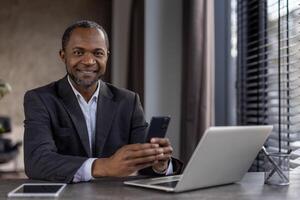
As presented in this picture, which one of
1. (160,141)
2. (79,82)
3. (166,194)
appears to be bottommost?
(166,194)

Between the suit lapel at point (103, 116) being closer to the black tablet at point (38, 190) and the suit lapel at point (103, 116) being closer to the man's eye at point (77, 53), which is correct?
the man's eye at point (77, 53)

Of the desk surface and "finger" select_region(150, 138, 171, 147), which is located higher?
"finger" select_region(150, 138, 171, 147)

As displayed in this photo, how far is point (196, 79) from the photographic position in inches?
109

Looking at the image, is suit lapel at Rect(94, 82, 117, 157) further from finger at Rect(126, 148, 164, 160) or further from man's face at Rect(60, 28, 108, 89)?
finger at Rect(126, 148, 164, 160)

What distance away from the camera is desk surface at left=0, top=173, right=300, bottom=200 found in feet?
3.72

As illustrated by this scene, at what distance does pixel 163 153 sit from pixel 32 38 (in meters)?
4.06

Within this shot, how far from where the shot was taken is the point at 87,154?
1.62 m

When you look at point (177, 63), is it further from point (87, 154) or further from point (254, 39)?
point (87, 154)

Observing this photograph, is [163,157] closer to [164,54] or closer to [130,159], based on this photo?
[130,159]

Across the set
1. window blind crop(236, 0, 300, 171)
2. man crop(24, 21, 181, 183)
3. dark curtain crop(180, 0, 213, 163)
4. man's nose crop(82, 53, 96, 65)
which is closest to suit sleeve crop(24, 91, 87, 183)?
man crop(24, 21, 181, 183)

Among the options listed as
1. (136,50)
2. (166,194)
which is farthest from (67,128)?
(136,50)

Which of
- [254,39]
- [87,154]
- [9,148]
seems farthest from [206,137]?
[9,148]

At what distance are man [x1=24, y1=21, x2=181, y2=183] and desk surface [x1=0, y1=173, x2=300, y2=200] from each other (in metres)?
0.07

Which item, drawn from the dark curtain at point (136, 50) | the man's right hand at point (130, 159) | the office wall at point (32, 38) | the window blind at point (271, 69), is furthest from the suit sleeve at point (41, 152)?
the office wall at point (32, 38)
